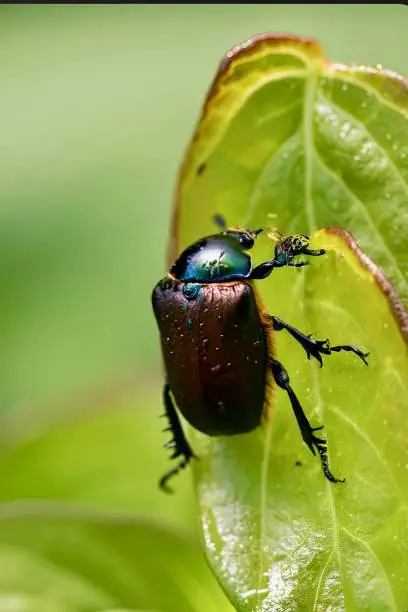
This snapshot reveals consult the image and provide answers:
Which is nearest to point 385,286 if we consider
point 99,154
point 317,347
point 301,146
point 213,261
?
point 317,347

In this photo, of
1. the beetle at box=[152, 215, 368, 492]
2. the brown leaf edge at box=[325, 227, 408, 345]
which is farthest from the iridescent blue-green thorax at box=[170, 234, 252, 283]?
the brown leaf edge at box=[325, 227, 408, 345]

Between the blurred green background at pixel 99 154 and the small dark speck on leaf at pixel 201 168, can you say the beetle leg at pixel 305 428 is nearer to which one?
the small dark speck on leaf at pixel 201 168

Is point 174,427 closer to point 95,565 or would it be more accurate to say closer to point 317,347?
point 95,565

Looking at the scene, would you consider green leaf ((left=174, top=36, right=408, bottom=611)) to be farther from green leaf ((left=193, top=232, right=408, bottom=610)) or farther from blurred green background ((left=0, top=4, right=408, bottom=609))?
blurred green background ((left=0, top=4, right=408, bottom=609))

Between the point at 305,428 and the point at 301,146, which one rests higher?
the point at 301,146

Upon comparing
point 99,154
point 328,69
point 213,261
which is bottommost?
point 213,261

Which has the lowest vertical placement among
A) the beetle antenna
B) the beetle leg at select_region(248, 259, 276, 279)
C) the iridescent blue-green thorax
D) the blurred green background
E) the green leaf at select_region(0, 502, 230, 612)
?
the green leaf at select_region(0, 502, 230, 612)
